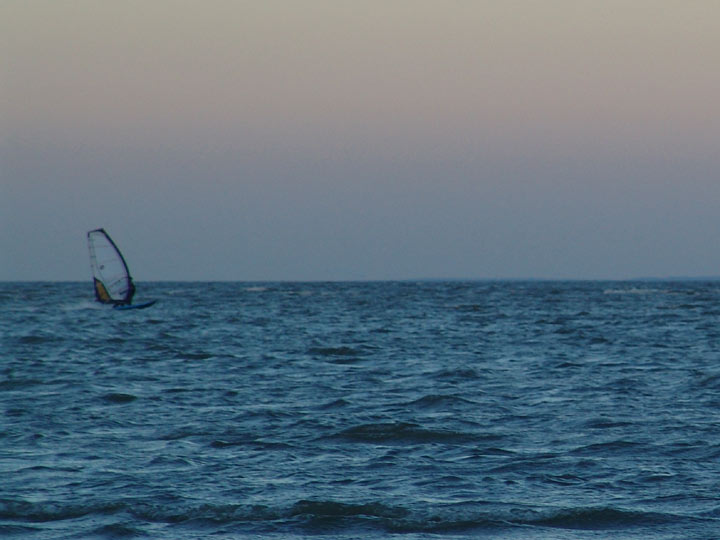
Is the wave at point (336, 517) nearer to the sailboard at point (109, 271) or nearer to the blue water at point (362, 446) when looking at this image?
the blue water at point (362, 446)

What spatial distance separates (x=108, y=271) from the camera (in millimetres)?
68438

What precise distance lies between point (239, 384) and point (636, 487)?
523 inches

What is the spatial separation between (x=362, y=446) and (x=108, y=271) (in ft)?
182

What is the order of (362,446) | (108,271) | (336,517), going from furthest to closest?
1. (108,271)
2. (362,446)
3. (336,517)

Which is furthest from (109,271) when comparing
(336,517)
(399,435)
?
(336,517)

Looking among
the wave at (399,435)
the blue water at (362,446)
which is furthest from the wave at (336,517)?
the wave at (399,435)

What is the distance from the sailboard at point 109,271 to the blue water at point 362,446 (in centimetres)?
3381

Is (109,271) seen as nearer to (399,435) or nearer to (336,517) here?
(399,435)

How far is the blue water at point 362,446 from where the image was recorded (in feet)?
36.2

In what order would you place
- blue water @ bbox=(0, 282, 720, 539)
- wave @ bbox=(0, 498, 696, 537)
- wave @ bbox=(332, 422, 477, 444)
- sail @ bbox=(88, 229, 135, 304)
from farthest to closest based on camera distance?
sail @ bbox=(88, 229, 135, 304) < wave @ bbox=(332, 422, 477, 444) < blue water @ bbox=(0, 282, 720, 539) < wave @ bbox=(0, 498, 696, 537)

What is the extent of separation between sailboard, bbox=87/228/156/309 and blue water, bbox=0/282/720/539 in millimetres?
33812

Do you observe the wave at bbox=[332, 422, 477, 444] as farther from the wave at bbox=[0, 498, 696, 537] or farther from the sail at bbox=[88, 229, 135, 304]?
the sail at bbox=[88, 229, 135, 304]

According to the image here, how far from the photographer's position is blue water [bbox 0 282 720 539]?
1102 centimetres

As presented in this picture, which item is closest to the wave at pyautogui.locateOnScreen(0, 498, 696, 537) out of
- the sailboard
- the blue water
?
the blue water
